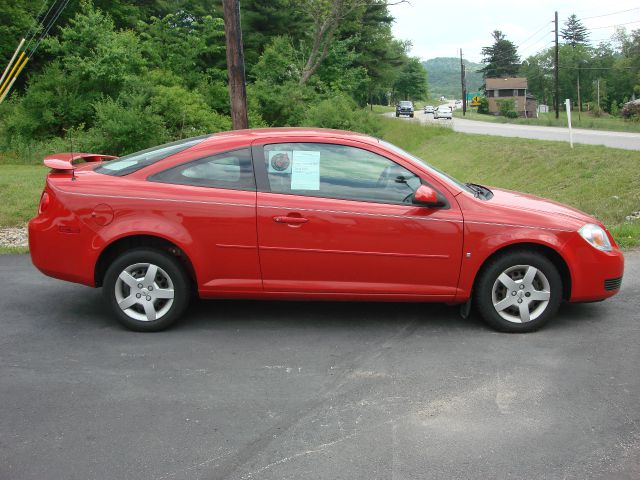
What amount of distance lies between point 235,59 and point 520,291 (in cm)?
775

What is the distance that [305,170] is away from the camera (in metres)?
5.29

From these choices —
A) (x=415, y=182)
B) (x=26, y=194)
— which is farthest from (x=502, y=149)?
(x=415, y=182)

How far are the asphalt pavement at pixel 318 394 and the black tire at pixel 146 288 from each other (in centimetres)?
13

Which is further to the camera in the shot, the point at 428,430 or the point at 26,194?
the point at 26,194

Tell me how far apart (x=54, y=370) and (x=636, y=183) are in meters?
10.6

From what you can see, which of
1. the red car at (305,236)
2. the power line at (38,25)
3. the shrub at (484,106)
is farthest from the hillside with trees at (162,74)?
the shrub at (484,106)

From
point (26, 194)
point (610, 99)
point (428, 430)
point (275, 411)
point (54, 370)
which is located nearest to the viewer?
point (428, 430)

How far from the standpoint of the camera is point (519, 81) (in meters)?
111

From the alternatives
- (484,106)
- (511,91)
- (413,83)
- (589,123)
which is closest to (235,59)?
(589,123)

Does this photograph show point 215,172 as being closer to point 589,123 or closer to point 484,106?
point 589,123

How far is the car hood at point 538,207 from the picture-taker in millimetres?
5375

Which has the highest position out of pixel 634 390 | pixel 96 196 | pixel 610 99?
pixel 610 99

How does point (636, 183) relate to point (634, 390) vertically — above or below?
above

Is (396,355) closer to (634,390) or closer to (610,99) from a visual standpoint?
(634,390)
